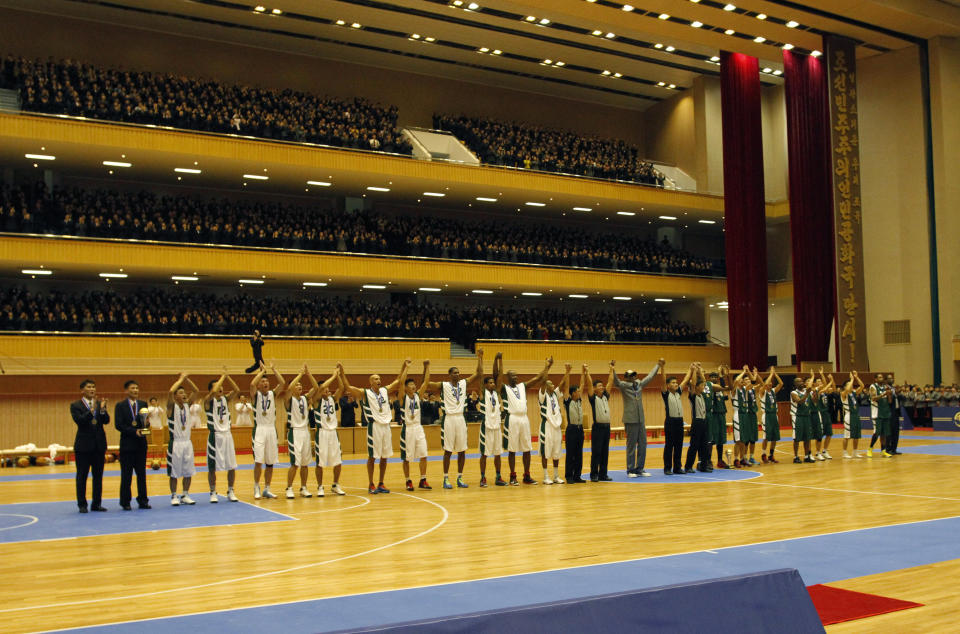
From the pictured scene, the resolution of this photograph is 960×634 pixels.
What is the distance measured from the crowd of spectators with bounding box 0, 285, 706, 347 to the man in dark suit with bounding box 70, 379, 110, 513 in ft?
50.0

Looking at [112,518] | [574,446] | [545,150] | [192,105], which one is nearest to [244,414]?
[574,446]

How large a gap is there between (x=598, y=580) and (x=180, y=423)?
8365 mm

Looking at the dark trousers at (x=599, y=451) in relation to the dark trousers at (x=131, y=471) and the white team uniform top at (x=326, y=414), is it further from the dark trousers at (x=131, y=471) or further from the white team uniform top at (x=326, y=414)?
the dark trousers at (x=131, y=471)

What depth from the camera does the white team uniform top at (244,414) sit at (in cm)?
2369

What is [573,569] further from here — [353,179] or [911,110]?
[911,110]

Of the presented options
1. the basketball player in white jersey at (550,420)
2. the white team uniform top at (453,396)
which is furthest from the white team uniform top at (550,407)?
the white team uniform top at (453,396)

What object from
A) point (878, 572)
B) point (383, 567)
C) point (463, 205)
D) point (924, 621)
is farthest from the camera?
point (463, 205)

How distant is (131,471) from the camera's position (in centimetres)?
1329

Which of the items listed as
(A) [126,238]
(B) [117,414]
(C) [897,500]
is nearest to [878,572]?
(C) [897,500]

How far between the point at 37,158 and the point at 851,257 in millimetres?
31601

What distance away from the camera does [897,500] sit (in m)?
13.0

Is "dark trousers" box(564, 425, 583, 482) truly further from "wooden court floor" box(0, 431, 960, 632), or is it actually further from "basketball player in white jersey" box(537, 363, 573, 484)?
"wooden court floor" box(0, 431, 960, 632)

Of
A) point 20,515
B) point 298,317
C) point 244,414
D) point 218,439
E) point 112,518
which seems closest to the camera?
point 112,518

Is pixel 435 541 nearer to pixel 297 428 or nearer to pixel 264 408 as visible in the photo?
pixel 297 428
